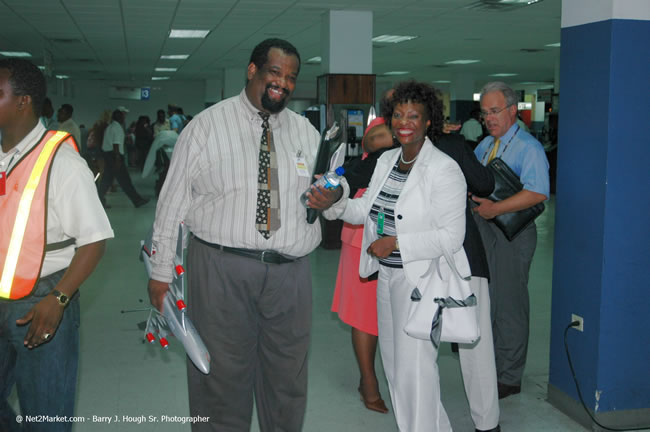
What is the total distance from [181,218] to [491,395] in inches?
65.5

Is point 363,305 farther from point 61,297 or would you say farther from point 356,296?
point 61,297

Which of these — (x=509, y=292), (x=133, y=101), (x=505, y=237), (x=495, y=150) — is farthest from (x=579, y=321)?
(x=133, y=101)

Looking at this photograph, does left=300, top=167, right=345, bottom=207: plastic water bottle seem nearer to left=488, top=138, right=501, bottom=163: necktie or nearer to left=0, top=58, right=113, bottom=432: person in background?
left=0, top=58, right=113, bottom=432: person in background

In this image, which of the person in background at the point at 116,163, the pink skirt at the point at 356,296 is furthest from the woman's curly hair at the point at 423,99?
the person in background at the point at 116,163

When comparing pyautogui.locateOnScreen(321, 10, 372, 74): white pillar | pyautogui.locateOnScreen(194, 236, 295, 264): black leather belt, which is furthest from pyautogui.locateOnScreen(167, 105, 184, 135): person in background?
pyautogui.locateOnScreen(194, 236, 295, 264): black leather belt

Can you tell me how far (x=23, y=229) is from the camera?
6.37ft

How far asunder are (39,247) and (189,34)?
11.0 m

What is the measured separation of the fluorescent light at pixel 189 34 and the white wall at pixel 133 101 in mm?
14940

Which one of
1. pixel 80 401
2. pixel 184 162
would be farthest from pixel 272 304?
pixel 80 401

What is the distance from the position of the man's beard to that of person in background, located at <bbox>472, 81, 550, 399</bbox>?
56.5 inches

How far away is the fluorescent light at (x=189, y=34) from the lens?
11.9 meters

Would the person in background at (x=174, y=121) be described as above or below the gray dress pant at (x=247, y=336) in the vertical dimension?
above

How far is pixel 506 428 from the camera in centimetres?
321

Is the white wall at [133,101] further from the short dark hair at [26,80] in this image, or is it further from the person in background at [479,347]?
the short dark hair at [26,80]
